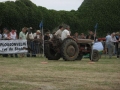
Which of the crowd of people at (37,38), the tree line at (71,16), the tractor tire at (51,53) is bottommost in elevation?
the tractor tire at (51,53)

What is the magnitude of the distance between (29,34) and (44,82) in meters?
16.6

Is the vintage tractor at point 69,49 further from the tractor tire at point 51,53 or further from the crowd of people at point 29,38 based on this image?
the crowd of people at point 29,38

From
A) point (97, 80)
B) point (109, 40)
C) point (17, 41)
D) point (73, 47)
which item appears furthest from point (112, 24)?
point (97, 80)

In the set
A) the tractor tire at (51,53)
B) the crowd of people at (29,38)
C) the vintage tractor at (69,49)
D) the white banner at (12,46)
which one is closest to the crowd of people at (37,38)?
the crowd of people at (29,38)

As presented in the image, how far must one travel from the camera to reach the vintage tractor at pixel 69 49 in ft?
66.5

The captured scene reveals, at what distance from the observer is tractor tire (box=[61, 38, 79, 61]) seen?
20141 millimetres

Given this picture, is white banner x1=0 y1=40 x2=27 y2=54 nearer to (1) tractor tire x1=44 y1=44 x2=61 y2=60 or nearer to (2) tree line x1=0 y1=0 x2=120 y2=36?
(1) tractor tire x1=44 y1=44 x2=61 y2=60

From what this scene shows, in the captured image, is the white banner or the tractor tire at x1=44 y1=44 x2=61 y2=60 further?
the white banner

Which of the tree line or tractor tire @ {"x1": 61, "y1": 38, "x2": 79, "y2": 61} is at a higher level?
the tree line

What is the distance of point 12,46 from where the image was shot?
2531cm

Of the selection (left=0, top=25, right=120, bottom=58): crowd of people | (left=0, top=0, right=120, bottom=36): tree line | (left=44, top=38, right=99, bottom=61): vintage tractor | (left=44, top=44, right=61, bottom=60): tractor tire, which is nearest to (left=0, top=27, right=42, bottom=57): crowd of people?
(left=0, top=25, right=120, bottom=58): crowd of people

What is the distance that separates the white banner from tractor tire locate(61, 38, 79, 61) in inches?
226

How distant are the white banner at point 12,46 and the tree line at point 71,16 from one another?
2332cm

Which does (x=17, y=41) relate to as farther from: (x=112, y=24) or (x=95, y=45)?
(x=112, y=24)
